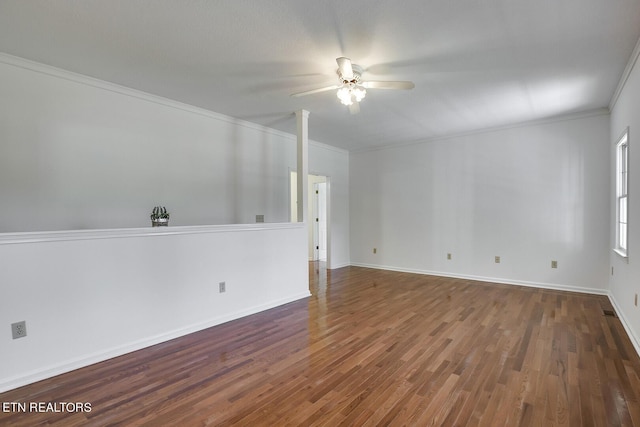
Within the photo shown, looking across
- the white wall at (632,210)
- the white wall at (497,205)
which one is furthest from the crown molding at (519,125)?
the white wall at (632,210)

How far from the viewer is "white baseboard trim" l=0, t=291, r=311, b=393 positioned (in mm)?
2180

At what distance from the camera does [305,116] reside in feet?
14.3

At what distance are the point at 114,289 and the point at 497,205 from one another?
17.7ft

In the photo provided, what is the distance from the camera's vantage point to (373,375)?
2.27 metres

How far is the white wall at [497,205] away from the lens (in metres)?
4.44

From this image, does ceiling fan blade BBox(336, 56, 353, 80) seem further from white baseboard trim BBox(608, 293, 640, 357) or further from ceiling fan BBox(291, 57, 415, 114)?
white baseboard trim BBox(608, 293, 640, 357)

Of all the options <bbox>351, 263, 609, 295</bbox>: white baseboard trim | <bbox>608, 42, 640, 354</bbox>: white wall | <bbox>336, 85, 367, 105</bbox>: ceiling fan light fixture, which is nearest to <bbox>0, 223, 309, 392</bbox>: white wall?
<bbox>336, 85, 367, 105</bbox>: ceiling fan light fixture

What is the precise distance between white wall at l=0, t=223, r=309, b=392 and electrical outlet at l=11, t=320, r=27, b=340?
0.9 inches

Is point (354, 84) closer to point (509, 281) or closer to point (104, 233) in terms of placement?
point (104, 233)

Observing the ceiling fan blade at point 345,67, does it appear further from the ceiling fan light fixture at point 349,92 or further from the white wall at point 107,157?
the white wall at point 107,157

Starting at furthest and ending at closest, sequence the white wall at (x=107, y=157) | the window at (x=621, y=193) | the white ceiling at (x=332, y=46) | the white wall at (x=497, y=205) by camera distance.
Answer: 1. the white wall at (x=497, y=205)
2. the window at (x=621, y=193)
3. the white wall at (x=107, y=157)
4. the white ceiling at (x=332, y=46)

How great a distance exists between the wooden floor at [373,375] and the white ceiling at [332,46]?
8.43 ft

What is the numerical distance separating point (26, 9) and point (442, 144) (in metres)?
5.61

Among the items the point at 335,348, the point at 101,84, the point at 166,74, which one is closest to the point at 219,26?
the point at 166,74
